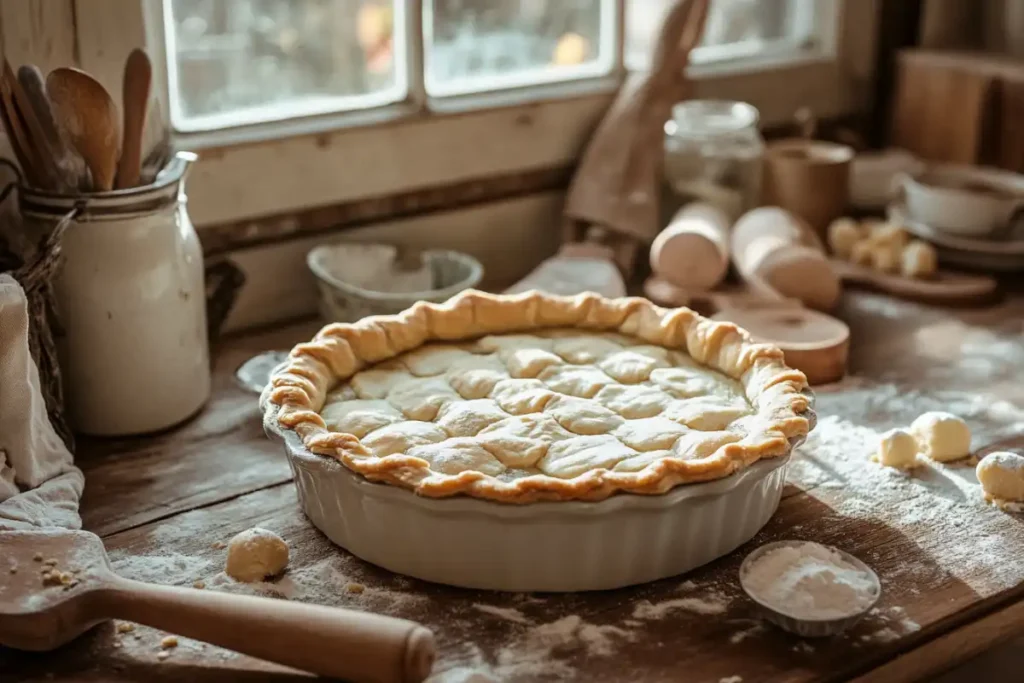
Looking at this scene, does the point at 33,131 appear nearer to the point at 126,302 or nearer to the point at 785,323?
the point at 126,302

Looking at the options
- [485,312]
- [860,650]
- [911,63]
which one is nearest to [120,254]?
[485,312]

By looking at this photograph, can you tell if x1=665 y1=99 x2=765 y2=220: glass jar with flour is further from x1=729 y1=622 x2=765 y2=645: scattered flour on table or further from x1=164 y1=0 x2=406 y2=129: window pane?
x1=729 y1=622 x2=765 y2=645: scattered flour on table

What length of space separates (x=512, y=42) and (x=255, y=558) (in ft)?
3.51

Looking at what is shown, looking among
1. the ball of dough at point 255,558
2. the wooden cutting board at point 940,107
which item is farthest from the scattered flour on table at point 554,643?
the wooden cutting board at point 940,107

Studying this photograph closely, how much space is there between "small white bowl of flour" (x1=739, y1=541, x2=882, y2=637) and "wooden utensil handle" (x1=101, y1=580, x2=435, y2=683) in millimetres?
294

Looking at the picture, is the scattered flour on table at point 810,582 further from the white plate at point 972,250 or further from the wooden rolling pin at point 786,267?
the white plate at point 972,250

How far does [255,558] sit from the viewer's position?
42.9 inches

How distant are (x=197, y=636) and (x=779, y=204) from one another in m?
1.34

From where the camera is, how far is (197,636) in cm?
95

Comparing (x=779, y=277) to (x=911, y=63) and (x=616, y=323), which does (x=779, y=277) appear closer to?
(x=616, y=323)

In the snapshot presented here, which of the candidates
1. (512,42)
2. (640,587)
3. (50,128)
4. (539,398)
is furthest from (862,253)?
(50,128)

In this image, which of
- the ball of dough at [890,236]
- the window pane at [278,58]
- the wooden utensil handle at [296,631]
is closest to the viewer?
the wooden utensil handle at [296,631]

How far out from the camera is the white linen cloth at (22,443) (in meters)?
1.10

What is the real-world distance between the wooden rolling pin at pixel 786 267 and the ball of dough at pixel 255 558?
86 centimetres
